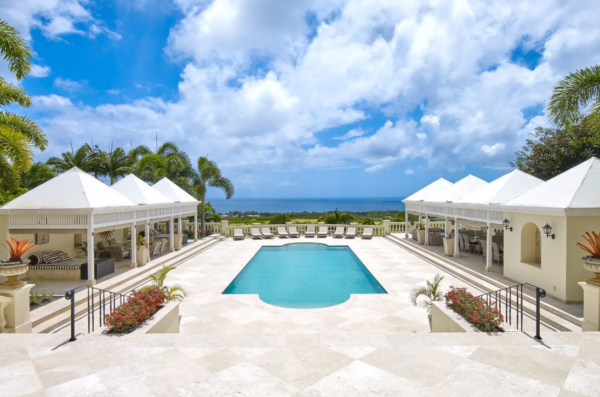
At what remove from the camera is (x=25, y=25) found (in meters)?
10.1

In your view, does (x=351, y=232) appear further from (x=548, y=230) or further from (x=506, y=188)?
(x=548, y=230)

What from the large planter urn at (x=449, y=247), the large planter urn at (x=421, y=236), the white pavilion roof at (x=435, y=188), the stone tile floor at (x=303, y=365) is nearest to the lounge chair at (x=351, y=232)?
the white pavilion roof at (x=435, y=188)

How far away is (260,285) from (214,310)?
336 centimetres

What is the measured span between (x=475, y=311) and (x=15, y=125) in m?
14.6

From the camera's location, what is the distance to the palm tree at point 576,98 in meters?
9.63

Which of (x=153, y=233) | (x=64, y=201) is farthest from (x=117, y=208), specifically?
(x=153, y=233)

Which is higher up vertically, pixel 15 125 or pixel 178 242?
pixel 15 125

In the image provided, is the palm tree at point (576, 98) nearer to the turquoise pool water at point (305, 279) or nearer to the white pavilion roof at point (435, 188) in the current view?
the turquoise pool water at point (305, 279)

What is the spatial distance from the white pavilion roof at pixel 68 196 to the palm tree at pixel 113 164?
18.5 m

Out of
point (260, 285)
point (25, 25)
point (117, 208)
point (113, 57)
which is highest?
point (113, 57)

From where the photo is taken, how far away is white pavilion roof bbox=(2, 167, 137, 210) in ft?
33.9

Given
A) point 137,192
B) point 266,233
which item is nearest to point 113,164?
point 266,233

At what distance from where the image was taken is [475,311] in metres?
6.19

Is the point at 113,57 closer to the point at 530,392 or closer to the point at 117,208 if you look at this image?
the point at 117,208
